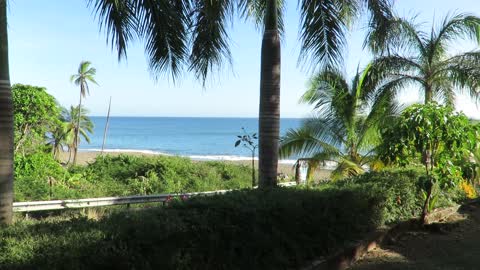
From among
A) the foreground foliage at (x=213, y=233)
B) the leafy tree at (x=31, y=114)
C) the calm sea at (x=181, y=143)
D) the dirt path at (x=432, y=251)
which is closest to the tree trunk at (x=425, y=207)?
the dirt path at (x=432, y=251)

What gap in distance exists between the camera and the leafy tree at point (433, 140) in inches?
297

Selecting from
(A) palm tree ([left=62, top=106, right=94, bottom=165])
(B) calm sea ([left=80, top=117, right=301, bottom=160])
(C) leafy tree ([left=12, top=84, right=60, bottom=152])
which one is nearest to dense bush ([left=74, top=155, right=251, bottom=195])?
(C) leafy tree ([left=12, top=84, right=60, bottom=152])

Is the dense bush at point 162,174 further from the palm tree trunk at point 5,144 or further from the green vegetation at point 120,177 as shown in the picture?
the palm tree trunk at point 5,144

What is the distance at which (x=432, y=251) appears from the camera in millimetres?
6832

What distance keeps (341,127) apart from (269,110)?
6.00 meters

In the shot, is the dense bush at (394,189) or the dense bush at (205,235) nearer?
the dense bush at (205,235)

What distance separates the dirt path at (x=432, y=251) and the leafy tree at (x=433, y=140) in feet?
2.07

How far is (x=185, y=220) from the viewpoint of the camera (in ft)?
14.3

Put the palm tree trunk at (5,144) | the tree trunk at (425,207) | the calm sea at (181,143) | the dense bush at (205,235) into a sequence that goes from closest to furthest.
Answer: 1. the dense bush at (205,235)
2. the palm tree trunk at (5,144)
3. the tree trunk at (425,207)
4. the calm sea at (181,143)

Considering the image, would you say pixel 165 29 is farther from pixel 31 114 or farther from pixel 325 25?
pixel 31 114

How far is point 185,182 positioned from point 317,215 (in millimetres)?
15541

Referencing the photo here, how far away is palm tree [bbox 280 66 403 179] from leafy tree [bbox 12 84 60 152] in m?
12.7

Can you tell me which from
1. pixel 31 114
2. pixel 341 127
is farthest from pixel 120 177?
pixel 341 127

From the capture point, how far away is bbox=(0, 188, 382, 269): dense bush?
11.5 feet
